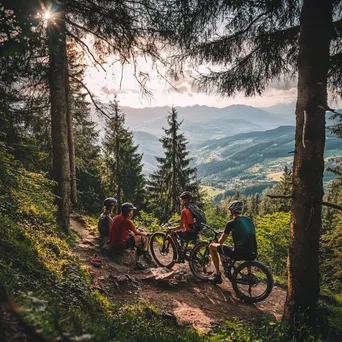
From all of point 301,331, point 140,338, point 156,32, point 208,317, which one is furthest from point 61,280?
point 156,32

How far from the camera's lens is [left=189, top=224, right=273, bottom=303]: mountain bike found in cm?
612

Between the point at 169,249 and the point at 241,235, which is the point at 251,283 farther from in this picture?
the point at 169,249

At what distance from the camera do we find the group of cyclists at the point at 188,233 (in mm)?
5930

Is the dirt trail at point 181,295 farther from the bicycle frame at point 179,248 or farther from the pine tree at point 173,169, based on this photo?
the pine tree at point 173,169

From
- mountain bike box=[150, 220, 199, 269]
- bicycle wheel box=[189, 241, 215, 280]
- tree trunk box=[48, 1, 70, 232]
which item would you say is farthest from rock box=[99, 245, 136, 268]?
bicycle wheel box=[189, 241, 215, 280]

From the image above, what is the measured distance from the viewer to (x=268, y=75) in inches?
214

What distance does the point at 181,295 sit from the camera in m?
6.30

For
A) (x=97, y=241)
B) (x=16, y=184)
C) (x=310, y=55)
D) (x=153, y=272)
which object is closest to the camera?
(x=310, y=55)

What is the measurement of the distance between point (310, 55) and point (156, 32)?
2861 mm

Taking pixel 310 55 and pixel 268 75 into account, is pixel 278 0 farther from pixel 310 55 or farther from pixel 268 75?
pixel 268 75

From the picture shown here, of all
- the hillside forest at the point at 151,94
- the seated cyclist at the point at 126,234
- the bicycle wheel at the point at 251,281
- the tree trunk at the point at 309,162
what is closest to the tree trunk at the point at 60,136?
the hillside forest at the point at 151,94

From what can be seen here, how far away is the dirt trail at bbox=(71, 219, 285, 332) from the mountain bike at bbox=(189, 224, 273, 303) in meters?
0.22

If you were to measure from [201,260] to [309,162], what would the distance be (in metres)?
4.41

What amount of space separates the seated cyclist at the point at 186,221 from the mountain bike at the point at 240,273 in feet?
1.21
